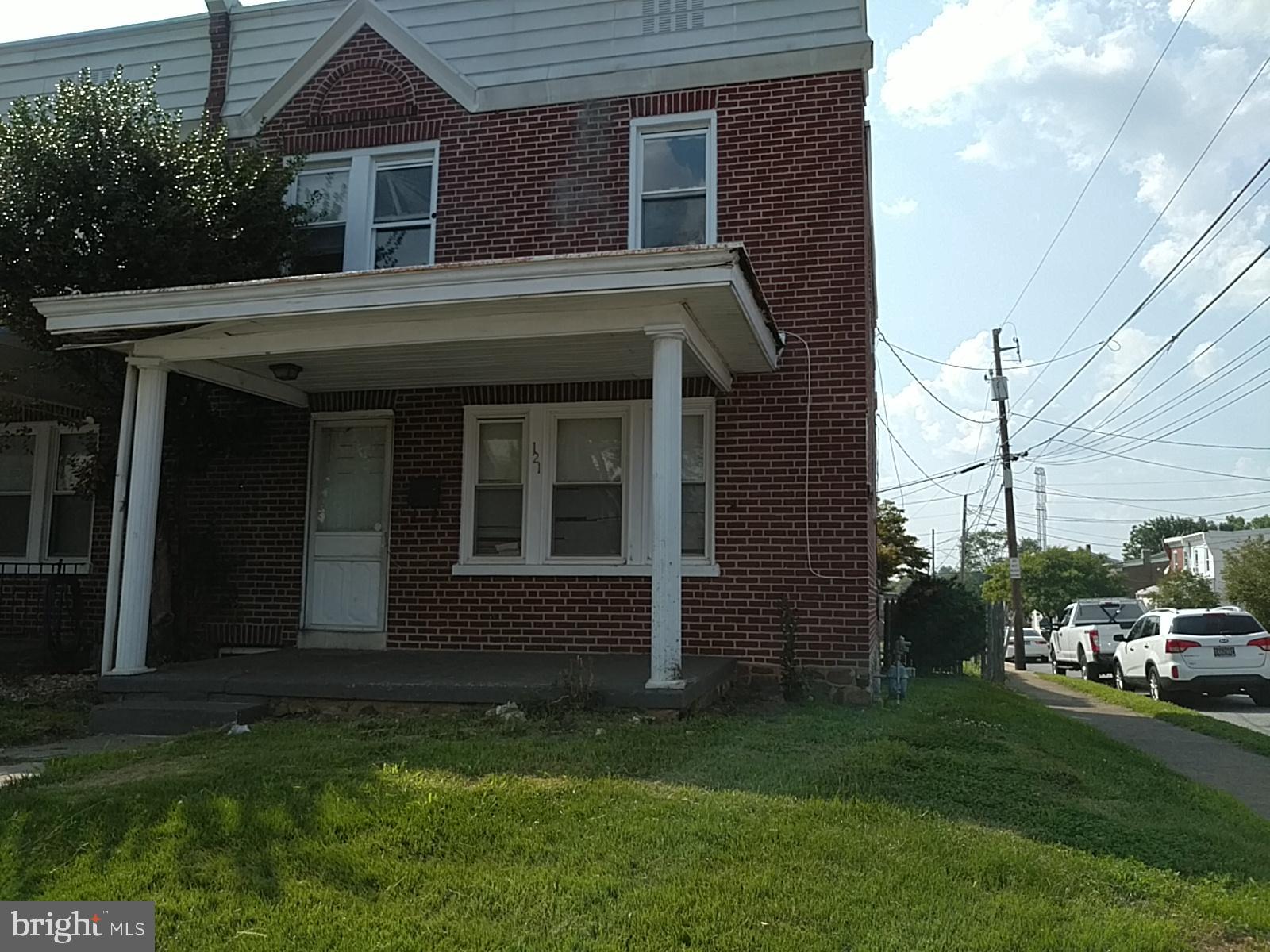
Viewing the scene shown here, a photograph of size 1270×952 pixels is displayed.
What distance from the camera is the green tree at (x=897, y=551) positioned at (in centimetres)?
1784

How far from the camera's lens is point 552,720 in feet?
21.2

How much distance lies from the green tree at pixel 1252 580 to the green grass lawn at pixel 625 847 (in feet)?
95.6

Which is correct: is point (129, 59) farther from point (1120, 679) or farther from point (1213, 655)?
point (1120, 679)

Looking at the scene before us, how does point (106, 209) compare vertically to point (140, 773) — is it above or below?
above

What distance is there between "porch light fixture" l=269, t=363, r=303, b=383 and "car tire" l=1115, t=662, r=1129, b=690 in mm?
14966

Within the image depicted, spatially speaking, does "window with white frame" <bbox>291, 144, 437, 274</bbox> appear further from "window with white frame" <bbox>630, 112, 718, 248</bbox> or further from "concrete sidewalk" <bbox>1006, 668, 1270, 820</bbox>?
"concrete sidewalk" <bbox>1006, 668, 1270, 820</bbox>

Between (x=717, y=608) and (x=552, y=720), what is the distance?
9.36 feet

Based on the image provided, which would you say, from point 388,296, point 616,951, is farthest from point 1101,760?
point 388,296

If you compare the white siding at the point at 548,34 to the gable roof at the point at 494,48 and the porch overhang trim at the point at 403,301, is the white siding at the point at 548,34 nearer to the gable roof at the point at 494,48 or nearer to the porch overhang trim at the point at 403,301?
the gable roof at the point at 494,48

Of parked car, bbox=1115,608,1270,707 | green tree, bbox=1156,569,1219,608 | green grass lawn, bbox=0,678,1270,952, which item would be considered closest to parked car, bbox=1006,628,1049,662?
green tree, bbox=1156,569,1219,608

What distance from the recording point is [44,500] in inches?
448

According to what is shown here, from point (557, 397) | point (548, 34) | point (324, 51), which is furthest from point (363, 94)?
point (557, 397)

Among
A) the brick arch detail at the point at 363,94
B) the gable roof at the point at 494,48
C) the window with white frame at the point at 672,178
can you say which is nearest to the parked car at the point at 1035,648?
the window with white frame at the point at 672,178

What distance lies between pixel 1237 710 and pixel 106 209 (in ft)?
51.5
